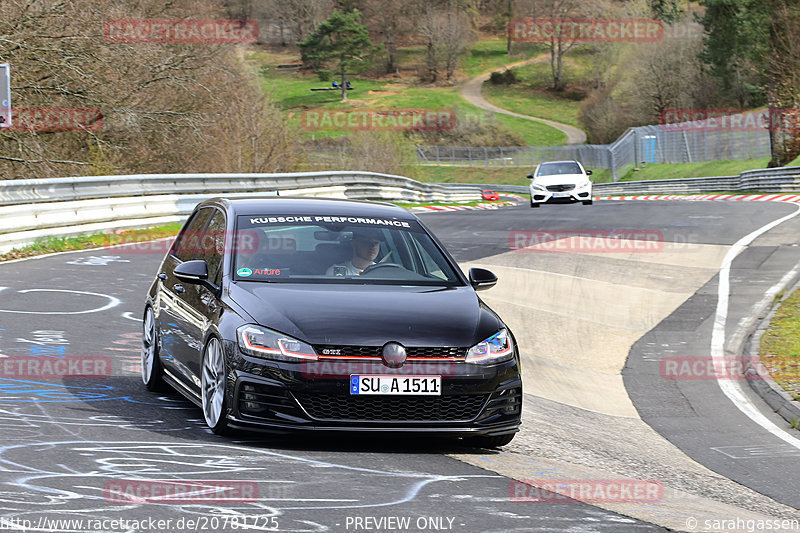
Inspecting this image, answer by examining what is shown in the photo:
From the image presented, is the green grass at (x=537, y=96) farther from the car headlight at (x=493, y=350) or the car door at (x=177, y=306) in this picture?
the car headlight at (x=493, y=350)

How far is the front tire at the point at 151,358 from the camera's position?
27.6 ft

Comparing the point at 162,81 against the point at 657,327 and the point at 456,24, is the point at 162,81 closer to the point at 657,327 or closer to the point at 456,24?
the point at 657,327

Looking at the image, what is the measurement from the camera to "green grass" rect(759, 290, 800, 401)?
11.3 meters

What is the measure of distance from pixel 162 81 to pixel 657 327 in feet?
63.0

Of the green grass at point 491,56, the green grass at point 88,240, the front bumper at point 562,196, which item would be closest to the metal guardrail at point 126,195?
the green grass at point 88,240

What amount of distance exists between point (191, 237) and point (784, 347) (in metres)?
7.33

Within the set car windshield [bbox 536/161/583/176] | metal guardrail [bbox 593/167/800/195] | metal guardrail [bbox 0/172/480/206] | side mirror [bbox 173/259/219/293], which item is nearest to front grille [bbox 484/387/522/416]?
side mirror [bbox 173/259/219/293]

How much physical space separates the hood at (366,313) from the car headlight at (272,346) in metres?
0.04

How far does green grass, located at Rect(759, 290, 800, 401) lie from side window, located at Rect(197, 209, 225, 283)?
568 centimetres

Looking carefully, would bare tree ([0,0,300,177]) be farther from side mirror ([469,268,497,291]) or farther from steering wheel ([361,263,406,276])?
side mirror ([469,268,497,291])

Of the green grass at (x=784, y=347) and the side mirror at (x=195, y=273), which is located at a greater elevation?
the side mirror at (x=195, y=273)

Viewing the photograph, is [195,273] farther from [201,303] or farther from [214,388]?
[214,388]

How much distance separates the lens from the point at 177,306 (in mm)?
8078

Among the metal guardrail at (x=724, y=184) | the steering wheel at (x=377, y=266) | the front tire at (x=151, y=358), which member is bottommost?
the metal guardrail at (x=724, y=184)
